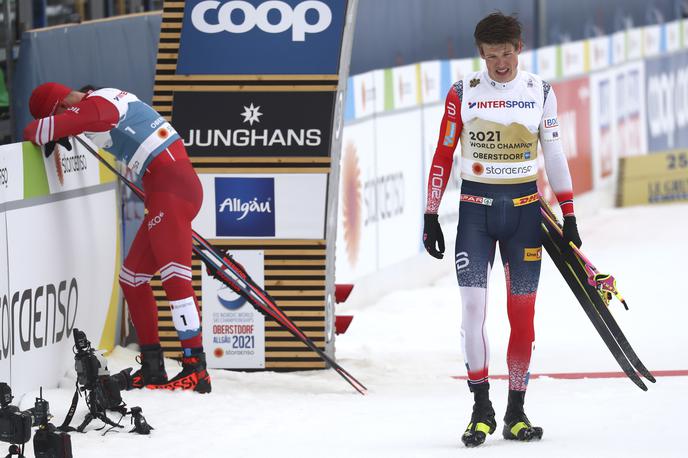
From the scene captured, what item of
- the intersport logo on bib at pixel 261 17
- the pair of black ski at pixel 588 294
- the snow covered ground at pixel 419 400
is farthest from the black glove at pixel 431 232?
the intersport logo on bib at pixel 261 17

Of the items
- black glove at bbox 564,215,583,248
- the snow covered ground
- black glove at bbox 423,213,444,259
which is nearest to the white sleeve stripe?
black glove at bbox 564,215,583,248

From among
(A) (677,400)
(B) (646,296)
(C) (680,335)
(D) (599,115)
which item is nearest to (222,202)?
(A) (677,400)

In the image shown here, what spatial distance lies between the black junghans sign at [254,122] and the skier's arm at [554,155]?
243 centimetres

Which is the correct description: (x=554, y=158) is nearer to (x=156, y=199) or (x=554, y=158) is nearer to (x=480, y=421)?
(x=480, y=421)

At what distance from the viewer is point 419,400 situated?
314 inches

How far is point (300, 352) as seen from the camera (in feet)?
29.5

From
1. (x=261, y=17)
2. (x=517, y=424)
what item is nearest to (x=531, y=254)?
Result: (x=517, y=424)

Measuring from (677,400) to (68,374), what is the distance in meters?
3.21

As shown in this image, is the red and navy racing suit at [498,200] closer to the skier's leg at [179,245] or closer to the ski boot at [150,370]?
the skier's leg at [179,245]

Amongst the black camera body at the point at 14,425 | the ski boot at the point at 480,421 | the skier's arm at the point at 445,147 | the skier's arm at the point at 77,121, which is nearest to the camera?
the black camera body at the point at 14,425

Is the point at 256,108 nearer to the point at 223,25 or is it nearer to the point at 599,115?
the point at 223,25

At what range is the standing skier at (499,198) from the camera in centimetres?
646

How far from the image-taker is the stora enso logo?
29.2 ft

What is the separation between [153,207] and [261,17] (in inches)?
70.4
